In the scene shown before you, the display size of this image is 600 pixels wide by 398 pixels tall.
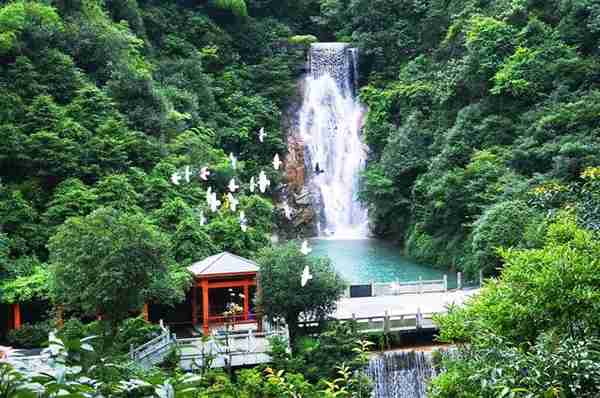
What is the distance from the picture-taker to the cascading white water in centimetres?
3203

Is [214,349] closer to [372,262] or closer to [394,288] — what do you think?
[394,288]

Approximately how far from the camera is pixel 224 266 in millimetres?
15430

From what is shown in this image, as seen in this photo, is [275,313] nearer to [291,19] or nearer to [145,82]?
[145,82]

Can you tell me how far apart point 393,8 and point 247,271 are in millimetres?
24324

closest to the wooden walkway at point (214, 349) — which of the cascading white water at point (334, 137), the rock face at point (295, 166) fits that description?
the cascading white water at point (334, 137)

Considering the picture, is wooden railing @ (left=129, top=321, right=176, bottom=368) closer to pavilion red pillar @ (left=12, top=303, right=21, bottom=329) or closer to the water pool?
pavilion red pillar @ (left=12, top=303, right=21, bottom=329)

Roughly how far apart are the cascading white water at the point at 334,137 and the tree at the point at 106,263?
60.8ft

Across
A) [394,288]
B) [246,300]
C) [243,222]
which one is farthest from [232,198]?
[394,288]

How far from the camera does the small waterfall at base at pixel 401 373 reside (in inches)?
560

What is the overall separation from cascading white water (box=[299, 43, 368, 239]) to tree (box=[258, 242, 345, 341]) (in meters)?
16.6

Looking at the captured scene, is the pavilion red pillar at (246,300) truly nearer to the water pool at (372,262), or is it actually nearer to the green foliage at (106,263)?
the green foliage at (106,263)

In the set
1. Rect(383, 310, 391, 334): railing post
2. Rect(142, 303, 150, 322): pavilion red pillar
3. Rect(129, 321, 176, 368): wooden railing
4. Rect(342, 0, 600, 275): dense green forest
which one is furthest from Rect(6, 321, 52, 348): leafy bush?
Rect(342, 0, 600, 275): dense green forest

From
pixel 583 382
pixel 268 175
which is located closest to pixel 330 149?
pixel 268 175

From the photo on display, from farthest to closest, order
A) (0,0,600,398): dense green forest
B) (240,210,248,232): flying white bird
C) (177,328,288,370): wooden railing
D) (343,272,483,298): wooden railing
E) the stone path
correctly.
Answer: (343,272,483,298): wooden railing, (240,210,248,232): flying white bird, the stone path, (177,328,288,370): wooden railing, (0,0,600,398): dense green forest
